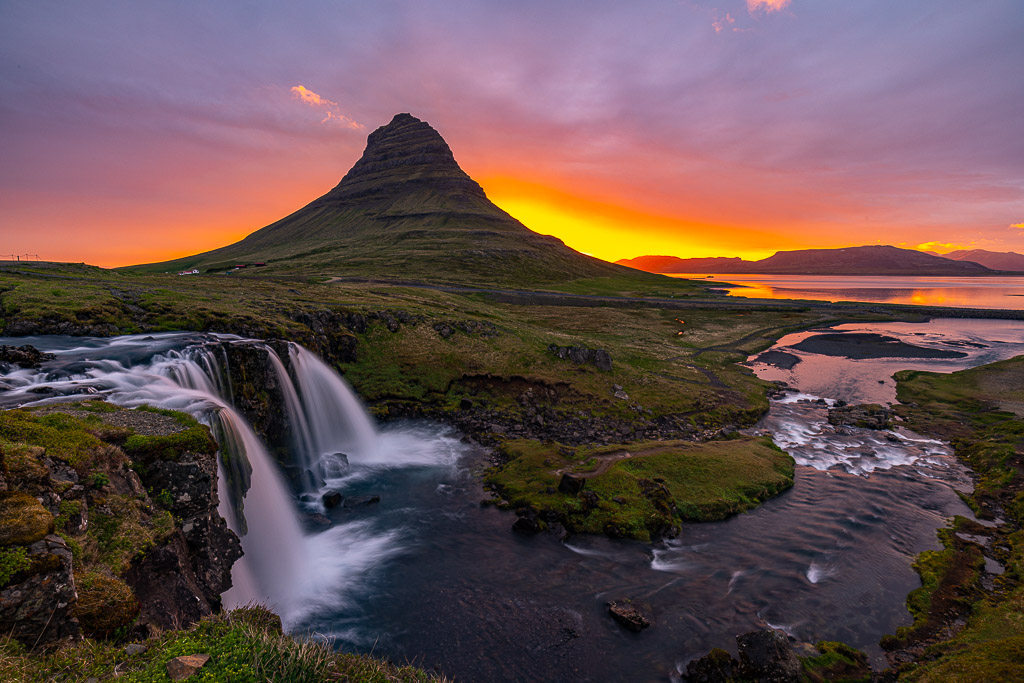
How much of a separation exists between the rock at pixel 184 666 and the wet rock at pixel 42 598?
8.24 feet

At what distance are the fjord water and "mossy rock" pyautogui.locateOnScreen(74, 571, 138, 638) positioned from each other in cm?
632

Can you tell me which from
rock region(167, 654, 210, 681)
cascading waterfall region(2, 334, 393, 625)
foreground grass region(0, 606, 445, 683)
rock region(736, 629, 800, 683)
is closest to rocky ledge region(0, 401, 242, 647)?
foreground grass region(0, 606, 445, 683)

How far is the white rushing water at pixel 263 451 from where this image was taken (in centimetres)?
1623

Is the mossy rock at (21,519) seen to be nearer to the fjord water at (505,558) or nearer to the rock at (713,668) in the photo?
the fjord water at (505,558)

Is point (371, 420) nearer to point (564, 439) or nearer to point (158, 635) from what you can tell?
point (564, 439)

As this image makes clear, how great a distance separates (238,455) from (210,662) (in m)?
12.6

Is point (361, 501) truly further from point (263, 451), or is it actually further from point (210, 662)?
point (210, 662)

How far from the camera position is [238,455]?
17.7 meters

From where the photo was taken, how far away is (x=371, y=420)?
3206 cm

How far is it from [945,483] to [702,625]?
20785mm

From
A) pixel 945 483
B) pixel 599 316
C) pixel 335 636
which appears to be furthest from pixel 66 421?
pixel 599 316

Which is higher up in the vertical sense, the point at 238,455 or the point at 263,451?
the point at 238,455

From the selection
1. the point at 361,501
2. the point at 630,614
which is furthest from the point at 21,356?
the point at 630,614

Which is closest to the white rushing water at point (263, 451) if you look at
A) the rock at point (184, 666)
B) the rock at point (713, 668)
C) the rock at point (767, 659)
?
the rock at point (184, 666)
